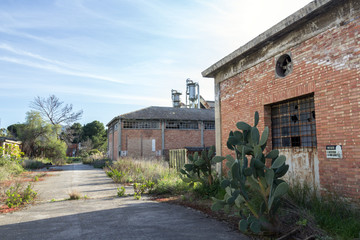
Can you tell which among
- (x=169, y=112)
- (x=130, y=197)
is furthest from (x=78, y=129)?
(x=130, y=197)

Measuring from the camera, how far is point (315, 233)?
4035 millimetres

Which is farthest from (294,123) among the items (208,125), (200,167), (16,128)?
(16,128)

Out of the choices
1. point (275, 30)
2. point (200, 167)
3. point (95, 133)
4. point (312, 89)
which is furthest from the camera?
point (95, 133)

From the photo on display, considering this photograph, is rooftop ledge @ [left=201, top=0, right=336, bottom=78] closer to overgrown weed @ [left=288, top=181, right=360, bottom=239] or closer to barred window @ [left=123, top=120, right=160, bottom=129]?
overgrown weed @ [left=288, top=181, right=360, bottom=239]

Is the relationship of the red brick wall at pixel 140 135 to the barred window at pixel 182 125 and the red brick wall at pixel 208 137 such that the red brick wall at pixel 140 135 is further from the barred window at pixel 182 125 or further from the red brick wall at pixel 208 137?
the red brick wall at pixel 208 137

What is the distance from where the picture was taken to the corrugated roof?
23553 mm

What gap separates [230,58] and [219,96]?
5.17 feet

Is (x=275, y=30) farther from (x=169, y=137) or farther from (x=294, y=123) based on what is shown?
(x=169, y=137)

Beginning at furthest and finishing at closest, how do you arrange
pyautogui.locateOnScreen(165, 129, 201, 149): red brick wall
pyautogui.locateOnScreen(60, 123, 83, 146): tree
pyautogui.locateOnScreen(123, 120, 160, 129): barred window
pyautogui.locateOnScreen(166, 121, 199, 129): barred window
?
pyautogui.locateOnScreen(60, 123, 83, 146): tree
pyautogui.locateOnScreen(166, 121, 199, 129): barred window
pyautogui.locateOnScreen(165, 129, 201, 149): red brick wall
pyautogui.locateOnScreen(123, 120, 160, 129): barred window

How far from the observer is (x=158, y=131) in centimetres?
2397

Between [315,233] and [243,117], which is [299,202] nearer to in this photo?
[315,233]

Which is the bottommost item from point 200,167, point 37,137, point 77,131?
point 200,167

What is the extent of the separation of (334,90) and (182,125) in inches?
784

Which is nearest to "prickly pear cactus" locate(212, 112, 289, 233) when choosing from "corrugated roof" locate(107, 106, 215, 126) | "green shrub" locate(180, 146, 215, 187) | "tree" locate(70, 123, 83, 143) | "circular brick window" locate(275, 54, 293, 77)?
"circular brick window" locate(275, 54, 293, 77)
